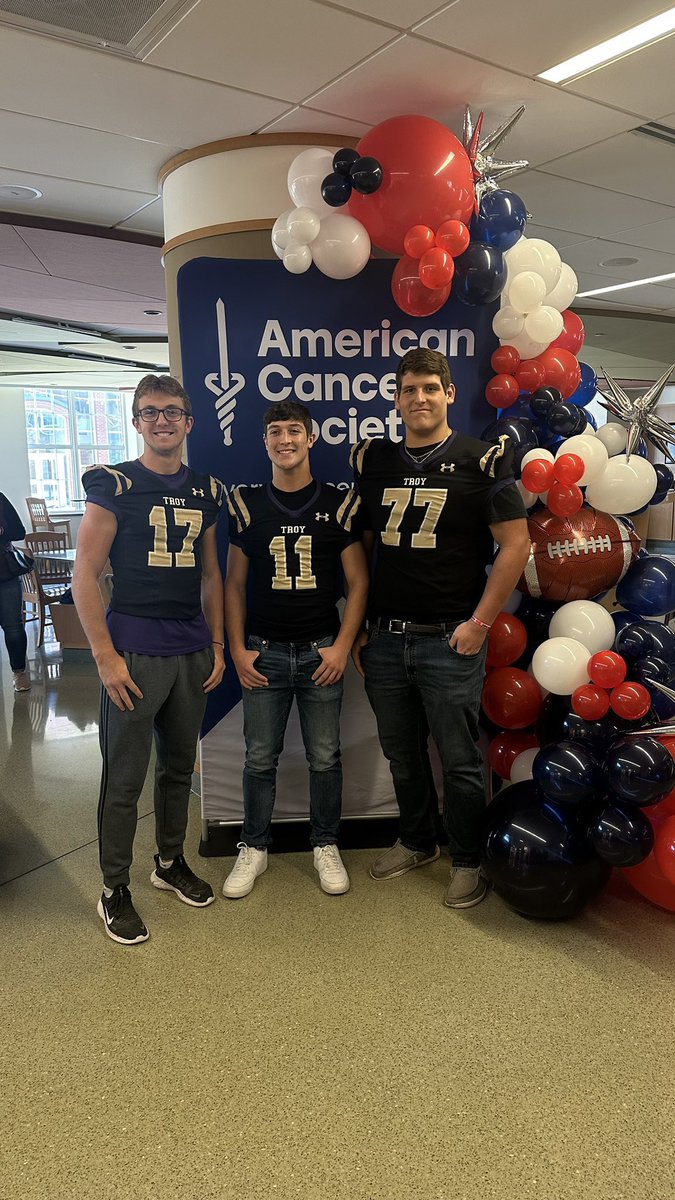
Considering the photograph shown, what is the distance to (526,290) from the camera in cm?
256

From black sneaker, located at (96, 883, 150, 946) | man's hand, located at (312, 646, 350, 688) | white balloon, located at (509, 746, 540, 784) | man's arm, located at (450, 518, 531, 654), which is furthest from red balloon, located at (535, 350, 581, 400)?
black sneaker, located at (96, 883, 150, 946)

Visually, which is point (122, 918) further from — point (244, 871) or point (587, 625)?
point (587, 625)

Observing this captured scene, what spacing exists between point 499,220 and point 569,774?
1.82 meters

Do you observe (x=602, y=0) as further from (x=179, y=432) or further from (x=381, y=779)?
(x=381, y=779)

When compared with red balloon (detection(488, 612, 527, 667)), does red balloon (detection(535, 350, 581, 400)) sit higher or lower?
higher

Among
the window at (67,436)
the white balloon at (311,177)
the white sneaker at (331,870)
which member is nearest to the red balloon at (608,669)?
the white sneaker at (331,870)

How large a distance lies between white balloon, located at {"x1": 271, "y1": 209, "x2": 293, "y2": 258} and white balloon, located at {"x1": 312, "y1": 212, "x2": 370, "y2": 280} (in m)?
0.10

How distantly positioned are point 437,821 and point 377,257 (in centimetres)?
217

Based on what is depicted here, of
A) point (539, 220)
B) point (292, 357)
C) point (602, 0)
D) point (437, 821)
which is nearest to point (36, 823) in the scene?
point (437, 821)

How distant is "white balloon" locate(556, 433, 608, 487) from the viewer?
250cm

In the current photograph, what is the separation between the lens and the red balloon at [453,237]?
235cm

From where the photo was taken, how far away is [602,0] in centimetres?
200

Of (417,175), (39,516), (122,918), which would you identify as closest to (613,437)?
(417,175)

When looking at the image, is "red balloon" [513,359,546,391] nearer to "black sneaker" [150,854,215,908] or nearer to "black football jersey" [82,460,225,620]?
"black football jersey" [82,460,225,620]
